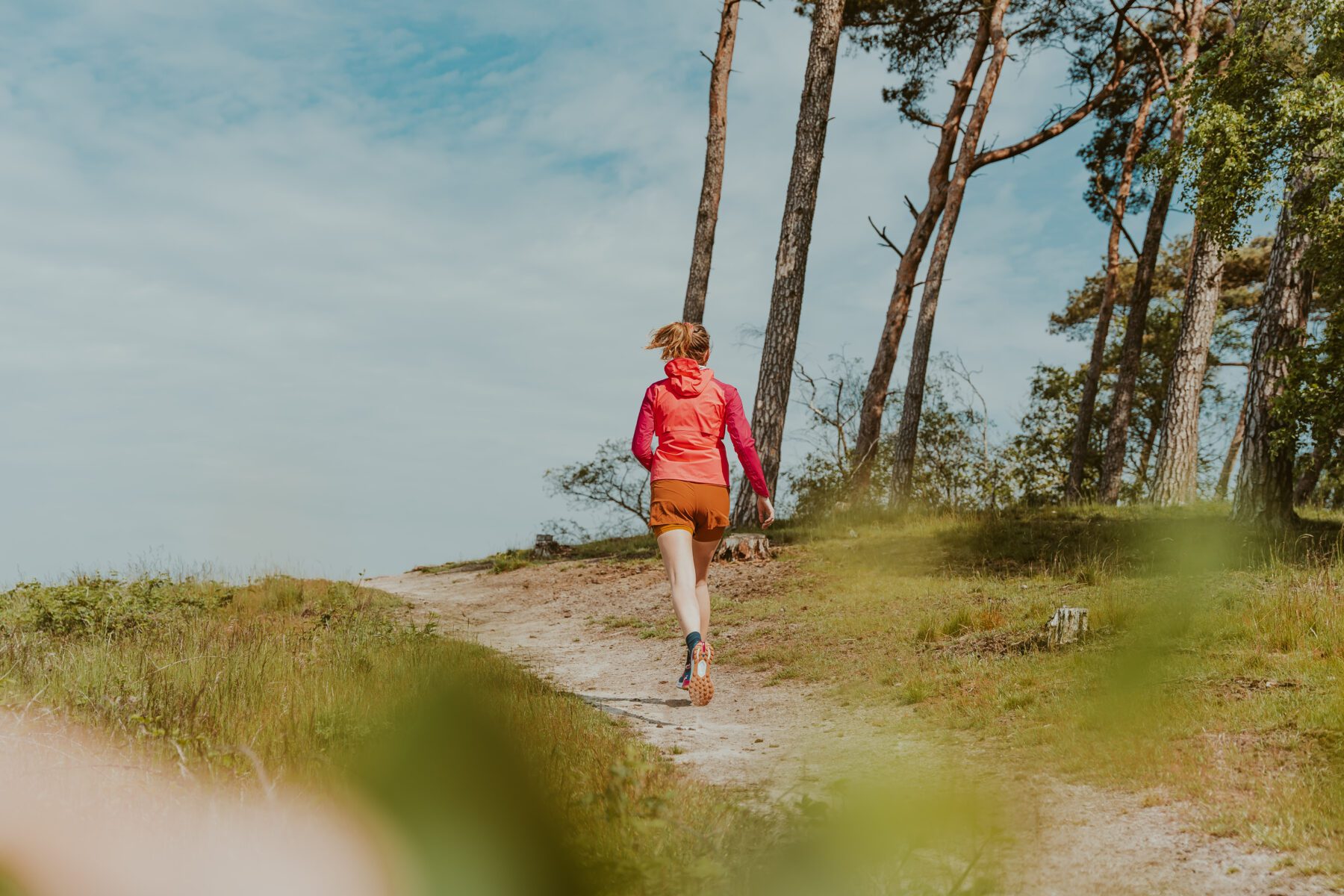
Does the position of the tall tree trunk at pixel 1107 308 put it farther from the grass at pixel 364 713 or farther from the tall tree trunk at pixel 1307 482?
the grass at pixel 364 713

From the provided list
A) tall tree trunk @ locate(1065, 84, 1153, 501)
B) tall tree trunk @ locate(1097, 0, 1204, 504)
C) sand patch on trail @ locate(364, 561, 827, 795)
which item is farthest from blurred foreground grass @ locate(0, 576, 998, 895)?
tall tree trunk @ locate(1065, 84, 1153, 501)

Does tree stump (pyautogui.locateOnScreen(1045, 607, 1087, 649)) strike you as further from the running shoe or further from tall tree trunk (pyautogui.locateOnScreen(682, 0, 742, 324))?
tall tree trunk (pyautogui.locateOnScreen(682, 0, 742, 324))

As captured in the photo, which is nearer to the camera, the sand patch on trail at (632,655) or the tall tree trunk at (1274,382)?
the sand patch on trail at (632,655)

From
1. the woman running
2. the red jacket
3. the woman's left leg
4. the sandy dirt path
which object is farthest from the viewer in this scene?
the woman's left leg

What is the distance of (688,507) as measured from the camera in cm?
646

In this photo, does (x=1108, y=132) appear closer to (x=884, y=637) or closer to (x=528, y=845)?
(x=884, y=637)

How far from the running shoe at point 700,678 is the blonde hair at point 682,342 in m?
2.05

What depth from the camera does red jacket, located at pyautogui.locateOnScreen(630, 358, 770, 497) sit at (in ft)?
21.4

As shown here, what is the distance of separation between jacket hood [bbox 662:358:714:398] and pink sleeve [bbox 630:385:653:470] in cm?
18

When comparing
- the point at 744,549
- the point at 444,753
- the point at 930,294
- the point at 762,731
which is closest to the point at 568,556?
the point at 744,549

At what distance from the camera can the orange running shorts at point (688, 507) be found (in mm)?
6434

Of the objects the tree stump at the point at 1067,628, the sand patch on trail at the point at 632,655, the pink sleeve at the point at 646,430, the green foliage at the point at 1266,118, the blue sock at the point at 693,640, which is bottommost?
the sand patch on trail at the point at 632,655

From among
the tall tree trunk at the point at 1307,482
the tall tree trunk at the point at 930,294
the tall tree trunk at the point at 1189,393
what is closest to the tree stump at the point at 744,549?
the tall tree trunk at the point at 930,294

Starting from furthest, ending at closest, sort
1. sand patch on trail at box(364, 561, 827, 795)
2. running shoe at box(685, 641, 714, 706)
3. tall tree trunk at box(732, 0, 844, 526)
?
tall tree trunk at box(732, 0, 844, 526) → running shoe at box(685, 641, 714, 706) → sand patch on trail at box(364, 561, 827, 795)
